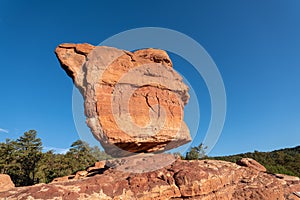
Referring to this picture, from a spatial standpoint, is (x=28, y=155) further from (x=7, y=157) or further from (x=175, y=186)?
(x=175, y=186)

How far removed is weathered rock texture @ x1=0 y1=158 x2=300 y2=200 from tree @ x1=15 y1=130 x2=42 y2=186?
1151 inches

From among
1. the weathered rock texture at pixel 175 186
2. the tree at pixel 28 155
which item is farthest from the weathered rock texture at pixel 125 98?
the tree at pixel 28 155

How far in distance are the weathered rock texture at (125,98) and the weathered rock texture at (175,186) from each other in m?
2.04

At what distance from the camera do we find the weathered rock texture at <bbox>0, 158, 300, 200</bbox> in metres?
6.99

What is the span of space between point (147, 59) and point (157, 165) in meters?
6.80

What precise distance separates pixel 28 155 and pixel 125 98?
30.2m

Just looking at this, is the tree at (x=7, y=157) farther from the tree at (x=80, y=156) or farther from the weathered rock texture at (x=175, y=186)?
the weathered rock texture at (x=175, y=186)

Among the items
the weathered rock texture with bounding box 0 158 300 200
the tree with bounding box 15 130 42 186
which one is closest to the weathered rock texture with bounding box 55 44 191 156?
the weathered rock texture with bounding box 0 158 300 200

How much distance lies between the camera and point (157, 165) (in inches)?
371

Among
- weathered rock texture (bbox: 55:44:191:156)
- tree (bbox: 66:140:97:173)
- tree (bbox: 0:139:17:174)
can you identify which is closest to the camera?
weathered rock texture (bbox: 55:44:191:156)

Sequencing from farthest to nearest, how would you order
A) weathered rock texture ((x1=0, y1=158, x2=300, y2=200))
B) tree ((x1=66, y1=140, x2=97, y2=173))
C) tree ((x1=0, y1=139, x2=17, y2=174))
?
tree ((x1=66, y1=140, x2=97, y2=173)) → tree ((x1=0, y1=139, x2=17, y2=174)) → weathered rock texture ((x1=0, y1=158, x2=300, y2=200))

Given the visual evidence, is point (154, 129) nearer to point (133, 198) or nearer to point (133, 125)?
point (133, 125)

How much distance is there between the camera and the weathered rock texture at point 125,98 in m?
10.6

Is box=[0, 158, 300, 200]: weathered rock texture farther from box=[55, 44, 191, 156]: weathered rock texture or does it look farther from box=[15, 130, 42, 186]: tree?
box=[15, 130, 42, 186]: tree
